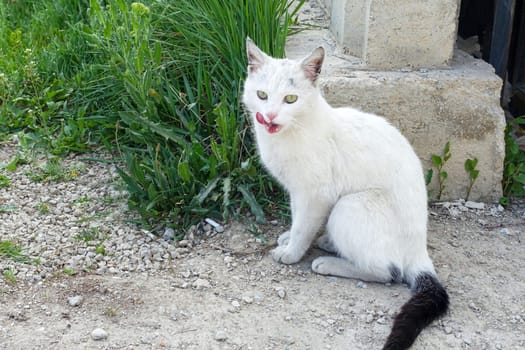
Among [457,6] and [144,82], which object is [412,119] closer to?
[457,6]

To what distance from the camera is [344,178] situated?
3045 mm

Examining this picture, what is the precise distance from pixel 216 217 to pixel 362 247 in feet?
3.02

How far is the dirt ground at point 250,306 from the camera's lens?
2.70m

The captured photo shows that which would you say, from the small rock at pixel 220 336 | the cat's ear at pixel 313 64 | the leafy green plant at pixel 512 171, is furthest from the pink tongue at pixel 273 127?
the leafy green plant at pixel 512 171

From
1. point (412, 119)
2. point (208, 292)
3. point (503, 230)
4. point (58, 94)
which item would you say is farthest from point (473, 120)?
point (58, 94)

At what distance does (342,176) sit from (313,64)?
542 millimetres

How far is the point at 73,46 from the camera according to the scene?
4.55 m

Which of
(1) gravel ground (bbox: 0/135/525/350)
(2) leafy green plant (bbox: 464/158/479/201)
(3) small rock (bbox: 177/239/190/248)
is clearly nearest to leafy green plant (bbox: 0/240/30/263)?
(1) gravel ground (bbox: 0/135/525/350)

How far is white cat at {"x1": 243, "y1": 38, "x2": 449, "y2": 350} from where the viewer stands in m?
2.90

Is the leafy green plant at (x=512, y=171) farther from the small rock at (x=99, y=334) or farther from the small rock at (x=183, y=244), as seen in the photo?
the small rock at (x=99, y=334)

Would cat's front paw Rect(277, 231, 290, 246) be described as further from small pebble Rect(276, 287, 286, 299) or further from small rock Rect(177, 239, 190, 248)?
small rock Rect(177, 239, 190, 248)

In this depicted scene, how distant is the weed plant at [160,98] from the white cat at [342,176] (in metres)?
0.50

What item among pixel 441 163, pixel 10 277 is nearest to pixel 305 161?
pixel 441 163

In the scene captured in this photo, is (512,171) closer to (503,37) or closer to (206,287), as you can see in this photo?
(503,37)
